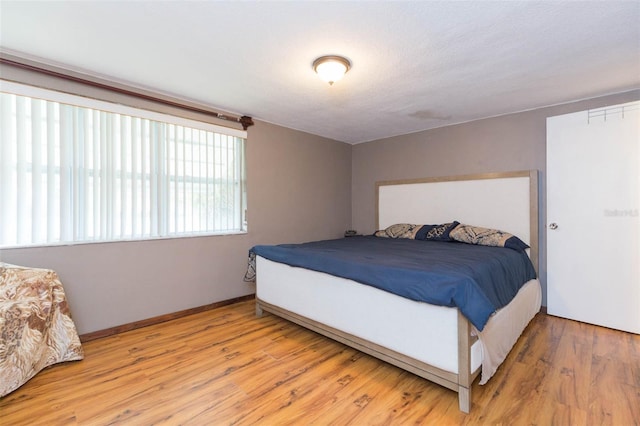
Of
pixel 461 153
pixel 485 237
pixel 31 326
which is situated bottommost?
pixel 31 326

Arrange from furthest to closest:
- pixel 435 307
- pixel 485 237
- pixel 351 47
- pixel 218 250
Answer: pixel 218 250 < pixel 485 237 < pixel 351 47 < pixel 435 307

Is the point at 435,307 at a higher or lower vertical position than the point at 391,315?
higher

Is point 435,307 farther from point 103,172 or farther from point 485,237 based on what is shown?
point 103,172

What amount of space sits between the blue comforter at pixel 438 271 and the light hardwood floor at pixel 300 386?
54 cm

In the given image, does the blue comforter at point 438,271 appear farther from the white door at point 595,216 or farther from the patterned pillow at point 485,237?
the white door at point 595,216

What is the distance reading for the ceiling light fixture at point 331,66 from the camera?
2.16 meters

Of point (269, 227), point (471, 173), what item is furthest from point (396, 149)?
point (269, 227)

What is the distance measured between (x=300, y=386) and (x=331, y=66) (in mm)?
2297

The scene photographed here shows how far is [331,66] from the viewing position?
219 cm

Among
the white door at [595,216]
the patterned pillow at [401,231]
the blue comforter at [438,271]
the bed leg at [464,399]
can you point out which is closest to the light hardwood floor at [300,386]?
the bed leg at [464,399]

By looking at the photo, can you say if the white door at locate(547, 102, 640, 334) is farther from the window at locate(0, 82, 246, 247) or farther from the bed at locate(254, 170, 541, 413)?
the window at locate(0, 82, 246, 247)

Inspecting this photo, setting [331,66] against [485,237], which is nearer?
[331,66]

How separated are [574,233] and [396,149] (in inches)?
95.4

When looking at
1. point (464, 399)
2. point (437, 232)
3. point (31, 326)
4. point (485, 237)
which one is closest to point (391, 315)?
point (464, 399)
